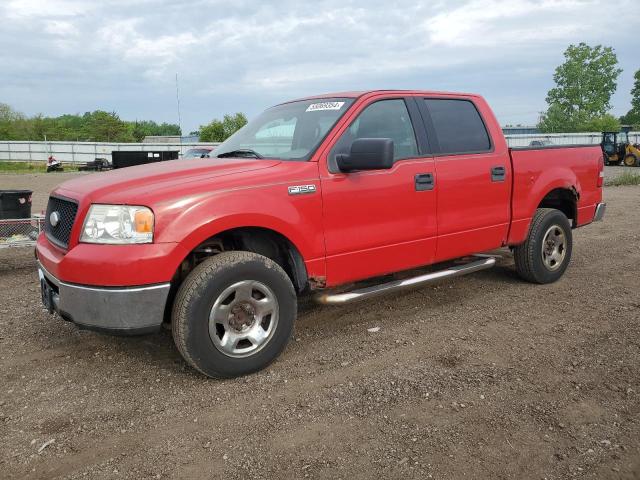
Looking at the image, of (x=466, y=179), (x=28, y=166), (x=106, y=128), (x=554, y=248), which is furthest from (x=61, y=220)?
(x=106, y=128)

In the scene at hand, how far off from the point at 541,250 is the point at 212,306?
3636 millimetres

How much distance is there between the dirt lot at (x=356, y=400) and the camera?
2619 millimetres

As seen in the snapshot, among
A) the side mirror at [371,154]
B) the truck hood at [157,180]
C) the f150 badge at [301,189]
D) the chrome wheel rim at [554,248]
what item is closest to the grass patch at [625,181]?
the chrome wheel rim at [554,248]

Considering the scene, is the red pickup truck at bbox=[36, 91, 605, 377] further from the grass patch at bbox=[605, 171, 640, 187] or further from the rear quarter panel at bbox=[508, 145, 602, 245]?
the grass patch at bbox=[605, 171, 640, 187]

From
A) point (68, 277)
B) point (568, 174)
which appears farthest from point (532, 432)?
point (568, 174)

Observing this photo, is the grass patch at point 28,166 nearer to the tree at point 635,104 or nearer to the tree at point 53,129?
the tree at point 53,129

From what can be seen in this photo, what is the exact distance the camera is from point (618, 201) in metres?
13.0

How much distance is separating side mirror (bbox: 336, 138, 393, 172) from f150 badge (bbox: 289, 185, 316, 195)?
328 mm

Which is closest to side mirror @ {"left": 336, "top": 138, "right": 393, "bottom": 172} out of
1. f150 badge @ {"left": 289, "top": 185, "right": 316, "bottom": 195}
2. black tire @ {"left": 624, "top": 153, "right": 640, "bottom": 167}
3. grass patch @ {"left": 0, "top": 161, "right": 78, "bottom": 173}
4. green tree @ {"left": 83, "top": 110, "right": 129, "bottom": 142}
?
f150 badge @ {"left": 289, "top": 185, "right": 316, "bottom": 195}

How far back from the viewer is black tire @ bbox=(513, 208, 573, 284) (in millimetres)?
5375

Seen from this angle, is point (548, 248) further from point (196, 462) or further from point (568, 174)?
point (196, 462)

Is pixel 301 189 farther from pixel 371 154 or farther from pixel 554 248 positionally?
pixel 554 248

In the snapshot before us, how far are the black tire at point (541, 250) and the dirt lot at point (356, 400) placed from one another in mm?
632

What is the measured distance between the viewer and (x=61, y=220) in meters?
3.60
